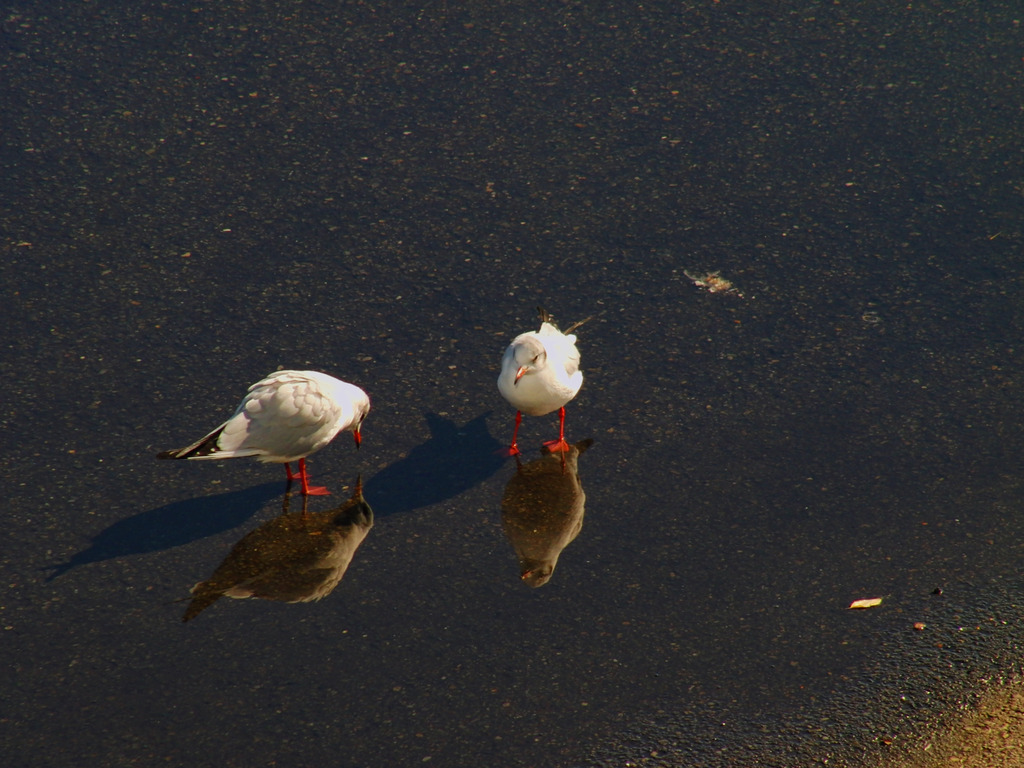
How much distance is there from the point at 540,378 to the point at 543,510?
753 millimetres

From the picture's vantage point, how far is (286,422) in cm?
602

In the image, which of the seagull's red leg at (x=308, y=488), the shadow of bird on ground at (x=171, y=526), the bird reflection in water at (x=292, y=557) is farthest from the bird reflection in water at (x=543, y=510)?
the shadow of bird on ground at (x=171, y=526)

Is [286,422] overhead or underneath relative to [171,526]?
overhead

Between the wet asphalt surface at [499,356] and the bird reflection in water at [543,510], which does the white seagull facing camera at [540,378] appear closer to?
the bird reflection in water at [543,510]

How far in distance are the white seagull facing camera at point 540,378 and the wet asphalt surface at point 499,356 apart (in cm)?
26

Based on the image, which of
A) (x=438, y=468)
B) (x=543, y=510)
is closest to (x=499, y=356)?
(x=438, y=468)

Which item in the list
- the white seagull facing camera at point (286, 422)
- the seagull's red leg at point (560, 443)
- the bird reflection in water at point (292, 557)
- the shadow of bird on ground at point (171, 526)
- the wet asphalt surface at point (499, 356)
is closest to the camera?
the wet asphalt surface at point (499, 356)

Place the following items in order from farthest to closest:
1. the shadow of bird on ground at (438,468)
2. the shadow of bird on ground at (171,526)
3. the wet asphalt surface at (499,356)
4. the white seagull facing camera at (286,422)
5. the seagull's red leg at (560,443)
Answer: the seagull's red leg at (560,443) < the shadow of bird on ground at (438,468) < the white seagull facing camera at (286,422) < the shadow of bird on ground at (171,526) < the wet asphalt surface at (499,356)

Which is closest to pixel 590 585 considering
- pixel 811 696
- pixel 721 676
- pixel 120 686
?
pixel 721 676

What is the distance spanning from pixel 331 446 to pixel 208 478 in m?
0.75

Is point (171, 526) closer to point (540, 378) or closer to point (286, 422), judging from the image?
point (286, 422)

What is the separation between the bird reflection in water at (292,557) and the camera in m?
5.58

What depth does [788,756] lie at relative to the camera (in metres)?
4.68

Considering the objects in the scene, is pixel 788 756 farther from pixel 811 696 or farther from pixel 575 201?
pixel 575 201
